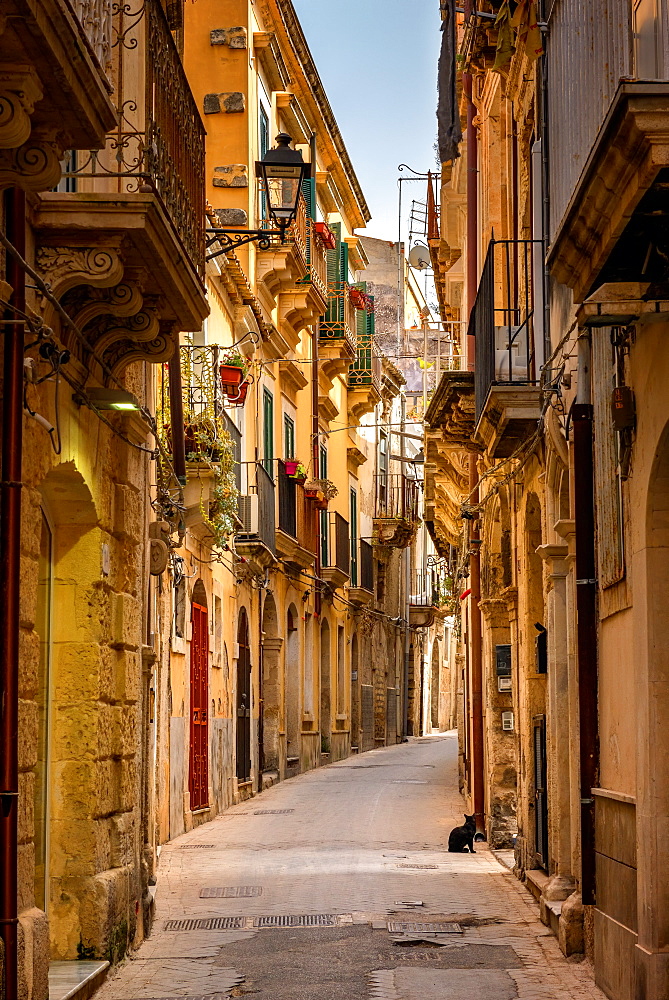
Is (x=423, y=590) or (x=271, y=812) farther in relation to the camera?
(x=423, y=590)

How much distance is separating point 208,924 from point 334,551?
23549 mm

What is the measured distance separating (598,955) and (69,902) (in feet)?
10.1

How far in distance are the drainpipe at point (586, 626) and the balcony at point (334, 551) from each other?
78.8 feet

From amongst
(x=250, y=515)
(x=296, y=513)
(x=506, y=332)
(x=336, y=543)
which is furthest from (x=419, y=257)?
(x=506, y=332)

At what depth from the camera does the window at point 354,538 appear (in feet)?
128

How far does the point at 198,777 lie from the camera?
19938 mm

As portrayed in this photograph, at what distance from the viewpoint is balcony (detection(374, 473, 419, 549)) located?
43.7 metres

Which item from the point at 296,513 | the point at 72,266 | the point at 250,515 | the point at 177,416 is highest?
the point at 296,513

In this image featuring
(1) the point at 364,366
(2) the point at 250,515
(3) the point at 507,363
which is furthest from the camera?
(1) the point at 364,366

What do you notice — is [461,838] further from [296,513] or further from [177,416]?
[296,513]

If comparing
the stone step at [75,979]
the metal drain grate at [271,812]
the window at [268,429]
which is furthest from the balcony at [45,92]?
the window at [268,429]

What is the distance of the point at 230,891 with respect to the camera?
42.3 ft

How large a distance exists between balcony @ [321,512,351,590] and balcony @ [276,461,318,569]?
111 inches

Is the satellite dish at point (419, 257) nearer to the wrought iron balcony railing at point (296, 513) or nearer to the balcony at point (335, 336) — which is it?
the balcony at point (335, 336)
